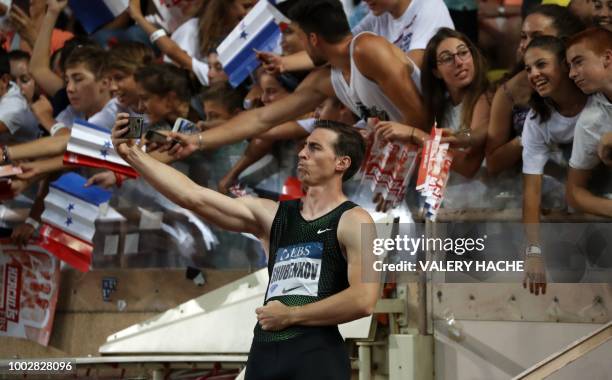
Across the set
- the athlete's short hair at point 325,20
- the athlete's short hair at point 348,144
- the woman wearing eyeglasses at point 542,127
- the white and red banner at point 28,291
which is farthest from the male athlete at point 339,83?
the white and red banner at point 28,291

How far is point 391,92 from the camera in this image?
5.09 metres

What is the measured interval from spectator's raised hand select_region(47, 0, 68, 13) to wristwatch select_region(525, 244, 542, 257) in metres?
4.14

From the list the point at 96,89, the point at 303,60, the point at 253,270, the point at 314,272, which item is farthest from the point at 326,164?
the point at 96,89

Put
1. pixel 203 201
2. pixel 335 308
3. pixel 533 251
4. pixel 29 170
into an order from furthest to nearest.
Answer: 1. pixel 29 170
2. pixel 533 251
3. pixel 203 201
4. pixel 335 308

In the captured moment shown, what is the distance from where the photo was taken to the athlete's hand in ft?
10.7

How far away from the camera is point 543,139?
4648mm

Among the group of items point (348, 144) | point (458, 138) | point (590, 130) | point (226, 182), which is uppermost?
point (226, 182)

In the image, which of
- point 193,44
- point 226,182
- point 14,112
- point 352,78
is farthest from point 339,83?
point 14,112

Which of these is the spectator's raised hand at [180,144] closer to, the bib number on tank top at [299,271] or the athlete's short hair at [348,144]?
the athlete's short hair at [348,144]

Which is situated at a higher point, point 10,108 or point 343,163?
point 10,108

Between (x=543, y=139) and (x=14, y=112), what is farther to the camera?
(x=14, y=112)

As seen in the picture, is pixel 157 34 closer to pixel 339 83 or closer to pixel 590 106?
pixel 339 83

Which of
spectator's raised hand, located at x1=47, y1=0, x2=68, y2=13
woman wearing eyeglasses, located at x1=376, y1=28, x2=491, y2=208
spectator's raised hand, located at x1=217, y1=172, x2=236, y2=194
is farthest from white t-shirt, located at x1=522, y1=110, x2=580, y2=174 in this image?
spectator's raised hand, located at x1=47, y1=0, x2=68, y2=13

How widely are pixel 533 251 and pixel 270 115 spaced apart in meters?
1.95
